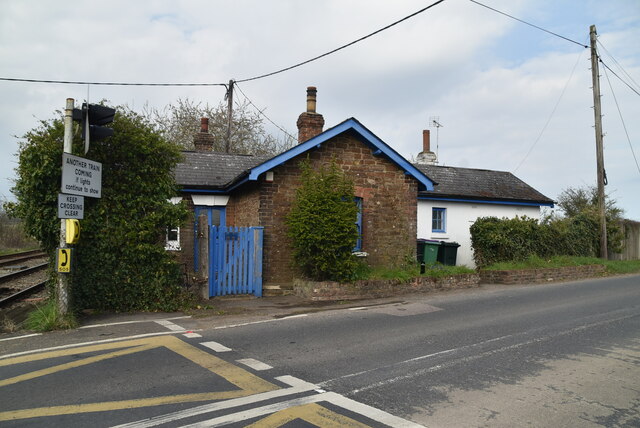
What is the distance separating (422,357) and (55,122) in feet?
25.5

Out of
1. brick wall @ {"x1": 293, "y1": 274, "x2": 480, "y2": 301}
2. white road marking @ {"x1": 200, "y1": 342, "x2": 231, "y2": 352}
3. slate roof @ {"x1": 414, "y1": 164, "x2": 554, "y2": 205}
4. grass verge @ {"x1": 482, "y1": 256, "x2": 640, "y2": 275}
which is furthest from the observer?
slate roof @ {"x1": 414, "y1": 164, "x2": 554, "y2": 205}

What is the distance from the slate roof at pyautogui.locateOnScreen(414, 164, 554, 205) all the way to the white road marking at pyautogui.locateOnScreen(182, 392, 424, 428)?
1612 cm

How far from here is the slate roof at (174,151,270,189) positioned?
1566cm

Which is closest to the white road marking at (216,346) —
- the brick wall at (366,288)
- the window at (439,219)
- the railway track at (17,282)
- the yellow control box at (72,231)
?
the yellow control box at (72,231)

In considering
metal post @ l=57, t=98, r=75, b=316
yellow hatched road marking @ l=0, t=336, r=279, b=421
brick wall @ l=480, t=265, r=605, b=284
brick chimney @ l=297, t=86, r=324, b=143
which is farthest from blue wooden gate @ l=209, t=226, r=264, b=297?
brick wall @ l=480, t=265, r=605, b=284

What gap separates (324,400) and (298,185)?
8908 millimetres

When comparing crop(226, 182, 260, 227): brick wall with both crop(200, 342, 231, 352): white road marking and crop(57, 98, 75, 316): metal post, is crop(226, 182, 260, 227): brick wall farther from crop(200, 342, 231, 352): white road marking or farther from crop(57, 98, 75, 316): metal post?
crop(200, 342, 231, 352): white road marking

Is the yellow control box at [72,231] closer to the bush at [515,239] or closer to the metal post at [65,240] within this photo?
the metal post at [65,240]

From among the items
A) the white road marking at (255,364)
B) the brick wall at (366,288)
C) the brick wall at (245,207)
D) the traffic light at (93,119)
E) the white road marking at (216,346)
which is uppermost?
the traffic light at (93,119)

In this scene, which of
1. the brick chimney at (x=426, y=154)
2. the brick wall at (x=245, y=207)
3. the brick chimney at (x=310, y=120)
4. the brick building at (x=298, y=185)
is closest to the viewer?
the brick building at (x=298, y=185)

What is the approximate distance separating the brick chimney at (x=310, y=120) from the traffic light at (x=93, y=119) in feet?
25.3

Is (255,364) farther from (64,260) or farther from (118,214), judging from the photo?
(118,214)

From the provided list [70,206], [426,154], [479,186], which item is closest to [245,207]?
[70,206]

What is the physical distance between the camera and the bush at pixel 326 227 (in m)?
11.6
